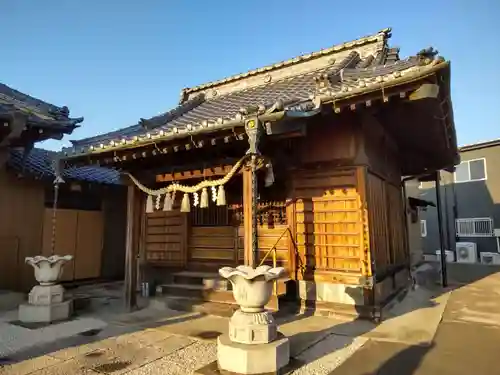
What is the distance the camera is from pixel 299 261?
7750 mm

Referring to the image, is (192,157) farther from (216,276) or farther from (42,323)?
(42,323)

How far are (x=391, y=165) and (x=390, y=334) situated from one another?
19.2 feet

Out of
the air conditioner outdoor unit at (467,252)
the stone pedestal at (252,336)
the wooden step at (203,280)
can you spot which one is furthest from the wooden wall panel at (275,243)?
the air conditioner outdoor unit at (467,252)

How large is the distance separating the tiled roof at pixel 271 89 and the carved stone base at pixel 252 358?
11.4 feet

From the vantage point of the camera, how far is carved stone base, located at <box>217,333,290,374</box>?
430 cm

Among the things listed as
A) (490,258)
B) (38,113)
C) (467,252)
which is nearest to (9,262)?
(38,113)

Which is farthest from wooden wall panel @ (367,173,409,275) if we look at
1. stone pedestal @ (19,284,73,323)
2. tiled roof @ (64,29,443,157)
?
stone pedestal @ (19,284,73,323)

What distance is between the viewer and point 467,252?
23.0 meters

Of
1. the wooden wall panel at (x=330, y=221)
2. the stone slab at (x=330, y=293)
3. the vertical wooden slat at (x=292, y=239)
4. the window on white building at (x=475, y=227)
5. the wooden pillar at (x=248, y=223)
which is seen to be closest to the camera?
the wooden pillar at (x=248, y=223)

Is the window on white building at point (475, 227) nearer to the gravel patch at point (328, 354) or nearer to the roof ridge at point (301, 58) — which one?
the roof ridge at point (301, 58)

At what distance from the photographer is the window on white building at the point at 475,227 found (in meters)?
23.1

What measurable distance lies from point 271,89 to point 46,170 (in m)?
7.78

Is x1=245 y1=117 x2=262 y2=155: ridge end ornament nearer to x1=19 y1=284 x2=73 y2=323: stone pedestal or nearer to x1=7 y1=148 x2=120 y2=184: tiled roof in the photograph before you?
x1=7 y1=148 x2=120 y2=184: tiled roof

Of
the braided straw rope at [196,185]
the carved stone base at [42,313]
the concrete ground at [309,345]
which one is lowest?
the concrete ground at [309,345]
